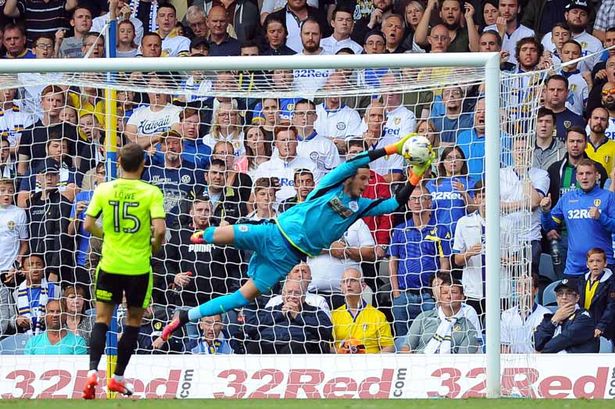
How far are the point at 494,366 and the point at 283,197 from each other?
3014 mm

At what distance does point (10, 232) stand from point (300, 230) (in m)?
2.98

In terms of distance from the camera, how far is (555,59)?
41.9 feet

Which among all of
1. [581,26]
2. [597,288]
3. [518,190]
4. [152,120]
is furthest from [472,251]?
[581,26]

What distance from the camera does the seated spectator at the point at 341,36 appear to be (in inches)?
529

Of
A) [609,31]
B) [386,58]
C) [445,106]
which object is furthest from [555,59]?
[386,58]

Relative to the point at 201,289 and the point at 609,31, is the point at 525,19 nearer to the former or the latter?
the point at 609,31

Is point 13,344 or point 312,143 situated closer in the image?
point 13,344

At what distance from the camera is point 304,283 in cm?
1103

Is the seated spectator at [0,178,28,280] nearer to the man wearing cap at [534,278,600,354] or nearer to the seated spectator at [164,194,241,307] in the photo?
the seated spectator at [164,194,241,307]

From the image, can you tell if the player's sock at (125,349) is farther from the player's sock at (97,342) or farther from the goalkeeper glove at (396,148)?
the goalkeeper glove at (396,148)

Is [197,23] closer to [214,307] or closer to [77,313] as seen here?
[77,313]

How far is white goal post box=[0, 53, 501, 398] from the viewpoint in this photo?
29.1 ft

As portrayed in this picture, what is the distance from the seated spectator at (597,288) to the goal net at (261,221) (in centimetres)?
105

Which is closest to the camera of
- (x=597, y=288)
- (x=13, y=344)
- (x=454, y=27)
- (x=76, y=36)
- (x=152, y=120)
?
(x=13, y=344)
